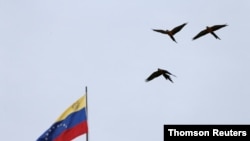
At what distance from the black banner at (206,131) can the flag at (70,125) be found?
856 cm

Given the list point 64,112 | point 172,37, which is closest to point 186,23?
point 172,37

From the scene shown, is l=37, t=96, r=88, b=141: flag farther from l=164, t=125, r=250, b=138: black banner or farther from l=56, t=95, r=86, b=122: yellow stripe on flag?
l=164, t=125, r=250, b=138: black banner

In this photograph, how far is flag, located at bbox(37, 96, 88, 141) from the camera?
7650 centimetres

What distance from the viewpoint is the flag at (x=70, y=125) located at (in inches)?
3012

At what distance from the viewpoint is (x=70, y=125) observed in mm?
77312

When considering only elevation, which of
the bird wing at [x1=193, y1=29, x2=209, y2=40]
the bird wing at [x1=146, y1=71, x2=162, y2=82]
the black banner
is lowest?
the black banner

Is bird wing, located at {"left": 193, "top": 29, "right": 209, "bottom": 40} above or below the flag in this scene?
above

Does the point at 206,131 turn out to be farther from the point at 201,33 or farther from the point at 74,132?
the point at 74,132

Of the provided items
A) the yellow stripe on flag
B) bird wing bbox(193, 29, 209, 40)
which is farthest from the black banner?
the yellow stripe on flag

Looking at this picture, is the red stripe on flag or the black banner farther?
the red stripe on flag

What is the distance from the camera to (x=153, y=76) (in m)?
76.1

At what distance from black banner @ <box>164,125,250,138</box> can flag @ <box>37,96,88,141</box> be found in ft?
28.1

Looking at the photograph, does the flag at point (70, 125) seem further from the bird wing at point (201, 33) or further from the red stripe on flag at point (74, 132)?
the bird wing at point (201, 33)

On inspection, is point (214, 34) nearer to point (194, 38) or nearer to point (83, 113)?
point (194, 38)
